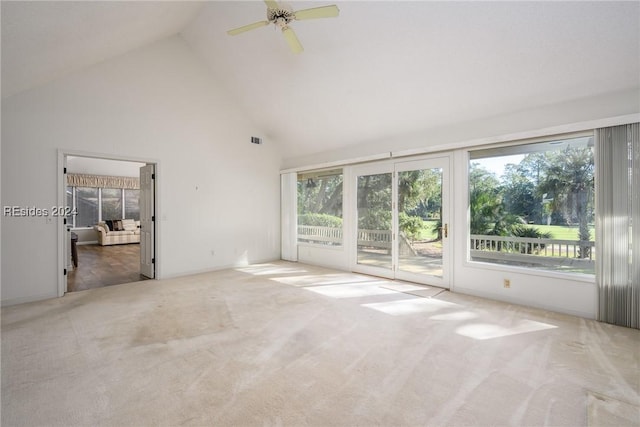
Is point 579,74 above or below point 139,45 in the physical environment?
below

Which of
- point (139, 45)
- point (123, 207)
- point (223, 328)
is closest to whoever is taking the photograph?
point (223, 328)

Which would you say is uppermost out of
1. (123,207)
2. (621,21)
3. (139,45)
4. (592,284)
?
(139,45)

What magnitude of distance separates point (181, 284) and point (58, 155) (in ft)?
8.66

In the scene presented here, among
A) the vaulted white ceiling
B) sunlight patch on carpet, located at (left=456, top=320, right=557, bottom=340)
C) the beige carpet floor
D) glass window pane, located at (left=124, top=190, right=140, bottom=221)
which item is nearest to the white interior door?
the beige carpet floor

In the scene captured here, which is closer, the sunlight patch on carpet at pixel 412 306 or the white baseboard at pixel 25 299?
the sunlight patch on carpet at pixel 412 306

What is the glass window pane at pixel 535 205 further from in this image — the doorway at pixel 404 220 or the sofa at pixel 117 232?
the sofa at pixel 117 232

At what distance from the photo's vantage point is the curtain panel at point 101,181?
10000mm

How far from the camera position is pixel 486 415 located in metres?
1.83

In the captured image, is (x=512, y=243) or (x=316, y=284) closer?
(x=512, y=243)

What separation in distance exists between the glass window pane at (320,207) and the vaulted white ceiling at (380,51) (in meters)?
1.24

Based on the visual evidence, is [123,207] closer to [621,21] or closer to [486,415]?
[486,415]

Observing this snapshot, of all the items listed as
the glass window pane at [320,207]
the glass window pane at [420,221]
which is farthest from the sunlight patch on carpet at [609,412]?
the glass window pane at [320,207]

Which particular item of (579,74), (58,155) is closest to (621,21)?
(579,74)

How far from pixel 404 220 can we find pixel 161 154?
15.1ft
